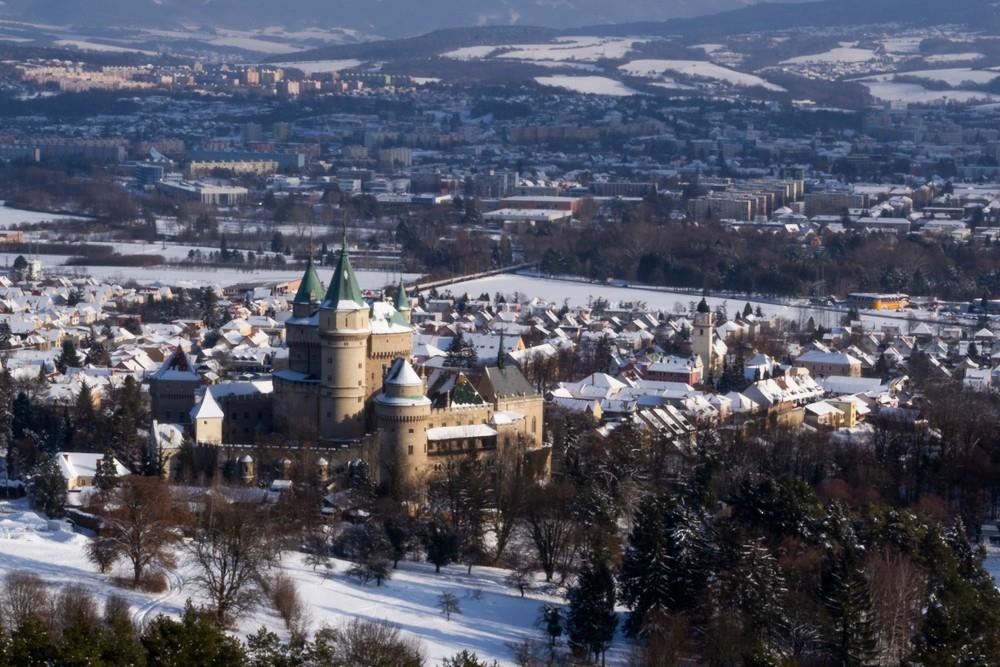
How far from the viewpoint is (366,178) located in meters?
87.2

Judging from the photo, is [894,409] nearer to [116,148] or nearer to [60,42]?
[116,148]

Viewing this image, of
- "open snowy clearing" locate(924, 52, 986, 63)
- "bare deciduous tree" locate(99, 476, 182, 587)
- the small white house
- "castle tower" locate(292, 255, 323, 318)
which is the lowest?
"open snowy clearing" locate(924, 52, 986, 63)

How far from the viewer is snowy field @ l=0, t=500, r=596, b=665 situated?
21250 mm

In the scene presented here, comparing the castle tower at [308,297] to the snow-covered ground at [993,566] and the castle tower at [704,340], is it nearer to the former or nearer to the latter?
the snow-covered ground at [993,566]

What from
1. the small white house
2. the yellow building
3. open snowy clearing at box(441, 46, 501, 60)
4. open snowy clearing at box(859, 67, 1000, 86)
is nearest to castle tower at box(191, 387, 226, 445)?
the small white house

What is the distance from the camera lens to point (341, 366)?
28.2m

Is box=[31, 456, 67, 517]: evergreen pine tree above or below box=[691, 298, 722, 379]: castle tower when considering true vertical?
above

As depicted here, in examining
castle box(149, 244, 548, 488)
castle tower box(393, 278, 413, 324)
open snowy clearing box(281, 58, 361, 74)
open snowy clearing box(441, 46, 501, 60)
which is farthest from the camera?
open snowy clearing box(441, 46, 501, 60)

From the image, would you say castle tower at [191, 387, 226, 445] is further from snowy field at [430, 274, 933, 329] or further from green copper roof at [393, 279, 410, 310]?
snowy field at [430, 274, 933, 329]

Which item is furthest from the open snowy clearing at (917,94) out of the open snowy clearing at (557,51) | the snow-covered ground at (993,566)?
the snow-covered ground at (993,566)

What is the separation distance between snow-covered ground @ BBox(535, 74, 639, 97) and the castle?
95500mm

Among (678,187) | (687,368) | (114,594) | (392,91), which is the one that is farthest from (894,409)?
(392,91)

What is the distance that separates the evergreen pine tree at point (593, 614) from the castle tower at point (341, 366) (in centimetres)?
690

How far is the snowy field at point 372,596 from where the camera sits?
21250 mm
